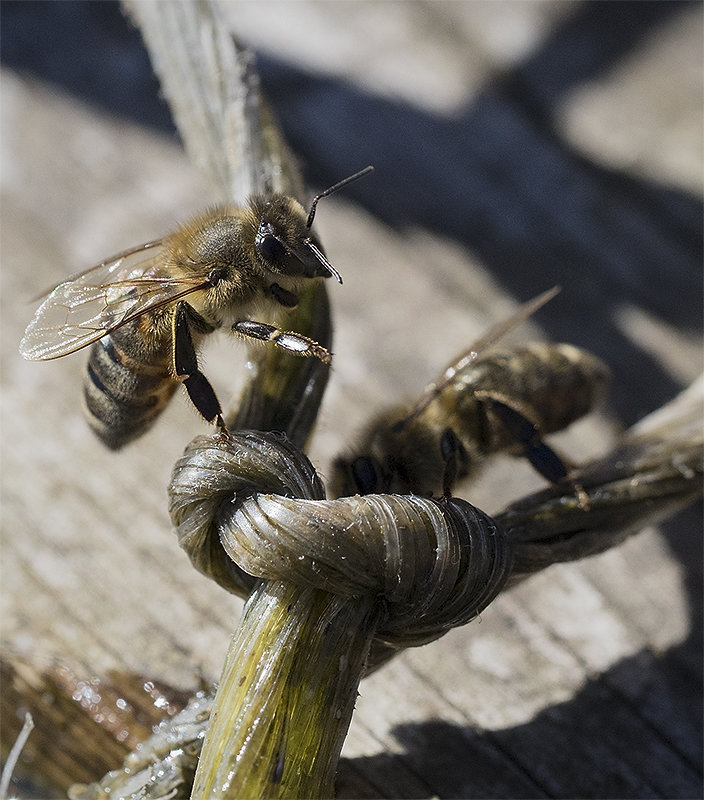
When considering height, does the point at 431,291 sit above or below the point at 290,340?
below

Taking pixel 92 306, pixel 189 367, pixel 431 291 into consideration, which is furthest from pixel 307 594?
pixel 431 291

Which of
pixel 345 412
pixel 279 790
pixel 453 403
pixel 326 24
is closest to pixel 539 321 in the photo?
pixel 453 403

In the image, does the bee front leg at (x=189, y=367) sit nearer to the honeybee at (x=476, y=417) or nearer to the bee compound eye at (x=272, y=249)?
the bee compound eye at (x=272, y=249)

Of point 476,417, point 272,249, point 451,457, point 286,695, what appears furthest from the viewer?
point 476,417

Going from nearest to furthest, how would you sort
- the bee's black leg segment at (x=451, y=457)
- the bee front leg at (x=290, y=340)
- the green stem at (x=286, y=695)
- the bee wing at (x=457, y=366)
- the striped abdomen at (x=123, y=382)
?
the green stem at (x=286, y=695) < the bee front leg at (x=290, y=340) < the striped abdomen at (x=123, y=382) < the bee's black leg segment at (x=451, y=457) < the bee wing at (x=457, y=366)

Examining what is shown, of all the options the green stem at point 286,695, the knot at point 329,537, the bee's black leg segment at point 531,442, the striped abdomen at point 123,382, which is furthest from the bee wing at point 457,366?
the green stem at point 286,695

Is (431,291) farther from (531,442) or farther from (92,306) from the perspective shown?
(92,306)
